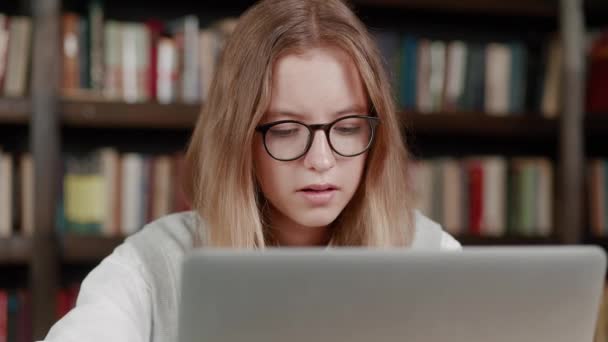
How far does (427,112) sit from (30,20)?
129 centimetres

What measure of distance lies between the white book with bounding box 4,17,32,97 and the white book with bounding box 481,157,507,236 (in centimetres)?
154

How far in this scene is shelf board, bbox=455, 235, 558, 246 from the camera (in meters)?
2.23

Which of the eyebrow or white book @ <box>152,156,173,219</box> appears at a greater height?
the eyebrow

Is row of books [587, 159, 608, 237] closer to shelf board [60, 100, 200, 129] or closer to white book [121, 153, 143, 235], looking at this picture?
shelf board [60, 100, 200, 129]

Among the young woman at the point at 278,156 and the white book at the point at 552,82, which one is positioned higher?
the white book at the point at 552,82

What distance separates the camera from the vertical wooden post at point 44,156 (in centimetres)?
185

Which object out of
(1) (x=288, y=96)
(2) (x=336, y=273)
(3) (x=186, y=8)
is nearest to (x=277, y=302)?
(2) (x=336, y=273)

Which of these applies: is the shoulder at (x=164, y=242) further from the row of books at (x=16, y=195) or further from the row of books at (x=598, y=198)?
the row of books at (x=598, y=198)

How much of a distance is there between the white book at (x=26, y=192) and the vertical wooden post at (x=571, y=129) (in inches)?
68.0

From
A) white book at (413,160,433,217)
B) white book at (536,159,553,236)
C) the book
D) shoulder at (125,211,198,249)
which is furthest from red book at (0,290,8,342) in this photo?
white book at (536,159,553,236)

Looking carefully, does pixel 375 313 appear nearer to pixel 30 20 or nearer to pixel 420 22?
pixel 30 20

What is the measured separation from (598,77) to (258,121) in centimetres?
172

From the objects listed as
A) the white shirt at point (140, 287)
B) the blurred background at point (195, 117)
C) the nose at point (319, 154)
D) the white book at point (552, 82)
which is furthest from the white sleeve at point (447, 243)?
the white book at point (552, 82)

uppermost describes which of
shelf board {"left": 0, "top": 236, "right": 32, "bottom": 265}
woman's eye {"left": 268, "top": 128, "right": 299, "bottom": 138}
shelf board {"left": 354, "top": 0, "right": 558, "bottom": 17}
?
shelf board {"left": 354, "top": 0, "right": 558, "bottom": 17}
